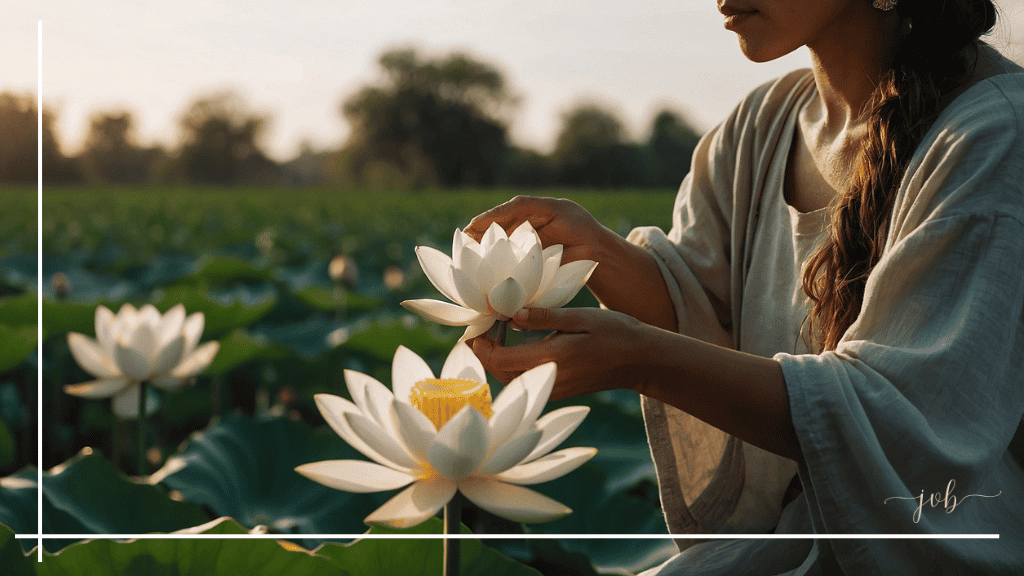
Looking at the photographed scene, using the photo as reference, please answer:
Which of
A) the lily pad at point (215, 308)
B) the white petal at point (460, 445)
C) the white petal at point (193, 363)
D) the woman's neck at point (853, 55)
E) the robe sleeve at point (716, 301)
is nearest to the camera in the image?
the white petal at point (460, 445)

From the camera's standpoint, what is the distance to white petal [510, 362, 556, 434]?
2.67ft

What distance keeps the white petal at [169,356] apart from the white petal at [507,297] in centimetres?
117

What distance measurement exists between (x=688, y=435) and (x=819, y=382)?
0.55m

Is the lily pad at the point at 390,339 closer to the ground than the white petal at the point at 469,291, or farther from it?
closer to the ground

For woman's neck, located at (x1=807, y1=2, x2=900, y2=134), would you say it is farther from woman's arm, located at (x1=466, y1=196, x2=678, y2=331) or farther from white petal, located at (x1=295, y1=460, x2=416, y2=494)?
white petal, located at (x1=295, y1=460, x2=416, y2=494)

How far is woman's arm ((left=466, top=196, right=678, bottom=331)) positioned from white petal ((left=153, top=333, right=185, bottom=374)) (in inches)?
39.5

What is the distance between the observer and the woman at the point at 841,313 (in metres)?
0.94

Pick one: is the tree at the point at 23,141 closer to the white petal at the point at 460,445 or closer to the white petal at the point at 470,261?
the white petal at the point at 470,261

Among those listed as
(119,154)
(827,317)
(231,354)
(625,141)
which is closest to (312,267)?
(231,354)

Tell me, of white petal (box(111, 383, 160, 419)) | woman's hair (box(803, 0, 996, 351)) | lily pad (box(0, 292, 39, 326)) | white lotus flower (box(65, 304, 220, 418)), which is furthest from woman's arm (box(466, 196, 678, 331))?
lily pad (box(0, 292, 39, 326))

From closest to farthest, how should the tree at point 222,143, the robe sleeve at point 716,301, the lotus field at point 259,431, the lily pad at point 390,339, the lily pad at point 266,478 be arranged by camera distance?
1. the lotus field at point 259,431
2. the robe sleeve at point 716,301
3. the lily pad at point 266,478
4. the tree at point 222,143
5. the lily pad at point 390,339

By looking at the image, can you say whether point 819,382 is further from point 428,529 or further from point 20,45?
point 20,45

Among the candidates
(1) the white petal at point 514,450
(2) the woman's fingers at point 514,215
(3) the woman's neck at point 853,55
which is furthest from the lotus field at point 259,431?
(3) the woman's neck at point 853,55

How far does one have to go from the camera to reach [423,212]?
8.33 m
